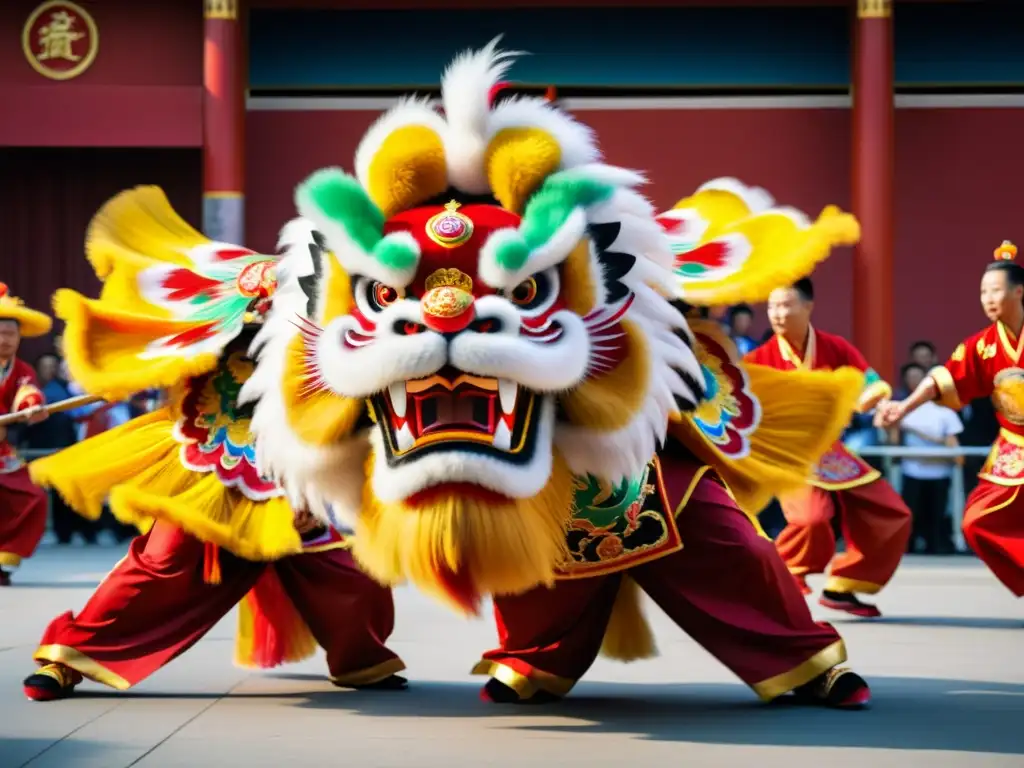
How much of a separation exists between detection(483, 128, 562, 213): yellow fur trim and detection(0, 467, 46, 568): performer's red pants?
173 inches

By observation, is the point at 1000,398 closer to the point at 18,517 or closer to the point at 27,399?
the point at 27,399

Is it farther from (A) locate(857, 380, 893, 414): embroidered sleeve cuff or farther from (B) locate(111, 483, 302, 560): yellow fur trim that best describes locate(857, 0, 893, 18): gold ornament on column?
(B) locate(111, 483, 302, 560): yellow fur trim

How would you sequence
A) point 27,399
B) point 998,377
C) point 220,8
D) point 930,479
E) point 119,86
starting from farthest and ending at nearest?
point 119,86
point 220,8
point 930,479
point 27,399
point 998,377

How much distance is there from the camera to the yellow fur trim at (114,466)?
425cm

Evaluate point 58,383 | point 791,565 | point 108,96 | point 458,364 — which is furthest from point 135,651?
point 108,96

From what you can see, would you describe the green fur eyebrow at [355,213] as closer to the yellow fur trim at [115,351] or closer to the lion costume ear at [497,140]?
the lion costume ear at [497,140]

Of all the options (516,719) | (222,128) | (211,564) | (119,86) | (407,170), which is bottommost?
(516,719)

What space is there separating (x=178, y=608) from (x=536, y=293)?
4.39 ft

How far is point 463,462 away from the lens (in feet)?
11.2

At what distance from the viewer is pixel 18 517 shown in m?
7.47

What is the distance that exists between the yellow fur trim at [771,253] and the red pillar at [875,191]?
6.92m

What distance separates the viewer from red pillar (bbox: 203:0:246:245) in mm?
11086

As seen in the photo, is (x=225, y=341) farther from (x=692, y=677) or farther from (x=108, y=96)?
(x=108, y=96)

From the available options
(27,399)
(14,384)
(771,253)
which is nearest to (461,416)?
(771,253)
